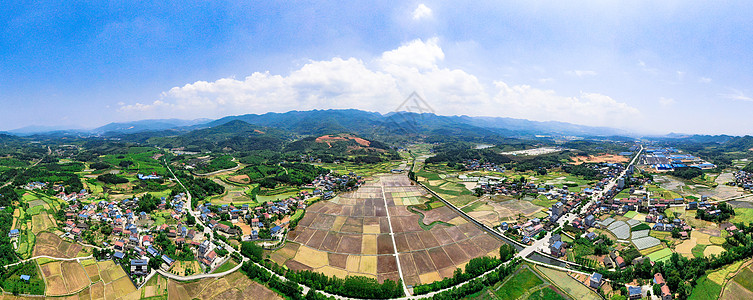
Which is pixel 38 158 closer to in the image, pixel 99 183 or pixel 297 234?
pixel 99 183

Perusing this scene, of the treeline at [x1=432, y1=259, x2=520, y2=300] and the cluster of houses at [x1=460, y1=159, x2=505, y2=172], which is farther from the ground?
the cluster of houses at [x1=460, y1=159, x2=505, y2=172]

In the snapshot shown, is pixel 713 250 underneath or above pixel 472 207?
above

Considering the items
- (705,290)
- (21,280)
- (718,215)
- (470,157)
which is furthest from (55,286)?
(470,157)

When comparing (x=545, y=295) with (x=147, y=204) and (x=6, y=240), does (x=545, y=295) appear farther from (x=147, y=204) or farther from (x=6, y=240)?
(x=6, y=240)

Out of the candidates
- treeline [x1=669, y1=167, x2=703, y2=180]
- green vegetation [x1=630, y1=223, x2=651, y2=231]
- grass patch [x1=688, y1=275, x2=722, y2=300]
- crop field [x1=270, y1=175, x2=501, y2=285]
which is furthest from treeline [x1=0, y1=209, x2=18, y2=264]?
treeline [x1=669, y1=167, x2=703, y2=180]

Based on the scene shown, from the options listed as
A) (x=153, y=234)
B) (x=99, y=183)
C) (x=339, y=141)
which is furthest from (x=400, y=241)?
(x=339, y=141)

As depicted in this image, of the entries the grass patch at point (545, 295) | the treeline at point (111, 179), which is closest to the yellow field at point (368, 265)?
the grass patch at point (545, 295)

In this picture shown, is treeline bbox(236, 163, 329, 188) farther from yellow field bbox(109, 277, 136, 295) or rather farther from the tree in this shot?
the tree
